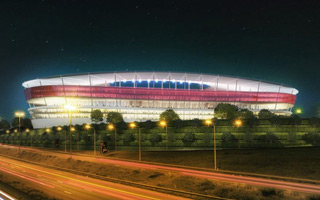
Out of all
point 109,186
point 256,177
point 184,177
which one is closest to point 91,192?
point 109,186

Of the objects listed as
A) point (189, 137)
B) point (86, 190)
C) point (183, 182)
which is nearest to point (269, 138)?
point (189, 137)

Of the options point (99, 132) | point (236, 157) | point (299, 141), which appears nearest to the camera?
point (236, 157)

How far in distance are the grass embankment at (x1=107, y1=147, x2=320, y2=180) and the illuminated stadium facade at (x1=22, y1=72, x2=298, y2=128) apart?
194 feet

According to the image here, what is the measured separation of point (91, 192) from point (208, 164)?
76.3 ft

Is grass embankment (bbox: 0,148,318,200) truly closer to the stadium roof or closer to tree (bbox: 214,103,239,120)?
tree (bbox: 214,103,239,120)

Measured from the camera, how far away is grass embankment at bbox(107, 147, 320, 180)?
39391 millimetres

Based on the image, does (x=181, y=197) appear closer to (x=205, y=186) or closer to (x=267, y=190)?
(x=205, y=186)

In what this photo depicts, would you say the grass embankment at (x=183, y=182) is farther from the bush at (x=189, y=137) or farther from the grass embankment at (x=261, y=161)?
the bush at (x=189, y=137)

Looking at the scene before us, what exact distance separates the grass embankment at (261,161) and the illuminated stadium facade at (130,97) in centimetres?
5903

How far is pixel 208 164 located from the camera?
155 feet

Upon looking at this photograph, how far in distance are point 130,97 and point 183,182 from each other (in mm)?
86462

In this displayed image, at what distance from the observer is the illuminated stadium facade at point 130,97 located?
379 feet

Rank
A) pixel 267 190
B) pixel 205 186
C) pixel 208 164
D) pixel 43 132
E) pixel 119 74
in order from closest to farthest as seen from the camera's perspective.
A: pixel 267 190
pixel 205 186
pixel 208 164
pixel 43 132
pixel 119 74

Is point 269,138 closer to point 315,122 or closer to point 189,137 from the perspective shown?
point 315,122
